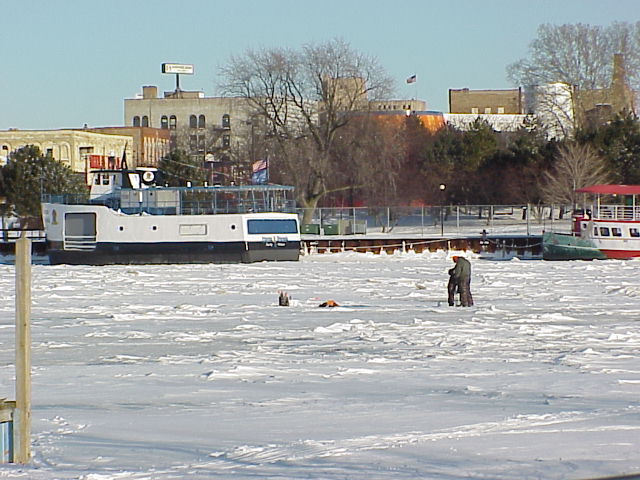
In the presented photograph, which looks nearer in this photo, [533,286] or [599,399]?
[599,399]

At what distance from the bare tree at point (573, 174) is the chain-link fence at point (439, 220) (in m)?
1.10

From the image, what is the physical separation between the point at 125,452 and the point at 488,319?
41.2ft

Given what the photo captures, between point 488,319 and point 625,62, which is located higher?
point 625,62

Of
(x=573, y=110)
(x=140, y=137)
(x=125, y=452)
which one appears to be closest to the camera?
(x=125, y=452)

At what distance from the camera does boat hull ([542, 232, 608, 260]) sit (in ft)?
153

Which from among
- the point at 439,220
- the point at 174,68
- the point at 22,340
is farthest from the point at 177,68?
the point at 22,340

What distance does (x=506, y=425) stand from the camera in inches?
407

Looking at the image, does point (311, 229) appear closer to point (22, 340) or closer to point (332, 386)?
point (332, 386)

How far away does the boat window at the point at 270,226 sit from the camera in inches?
1849

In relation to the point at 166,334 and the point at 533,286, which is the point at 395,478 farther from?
the point at 533,286

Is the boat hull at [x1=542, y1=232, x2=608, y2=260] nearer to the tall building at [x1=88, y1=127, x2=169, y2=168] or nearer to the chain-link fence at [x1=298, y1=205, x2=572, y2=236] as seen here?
the chain-link fence at [x1=298, y1=205, x2=572, y2=236]

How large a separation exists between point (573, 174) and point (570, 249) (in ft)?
45.5

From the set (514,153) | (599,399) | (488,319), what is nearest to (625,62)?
(514,153)

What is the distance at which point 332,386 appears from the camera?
512 inches
